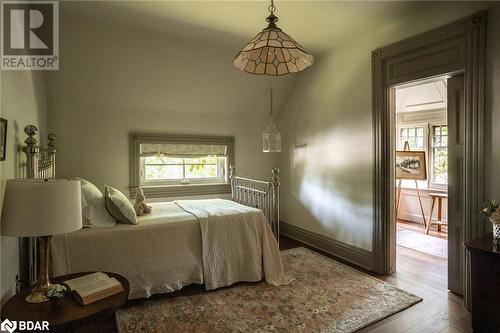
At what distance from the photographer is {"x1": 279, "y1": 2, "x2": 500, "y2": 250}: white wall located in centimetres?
327

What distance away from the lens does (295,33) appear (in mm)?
3271

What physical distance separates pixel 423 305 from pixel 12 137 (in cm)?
328

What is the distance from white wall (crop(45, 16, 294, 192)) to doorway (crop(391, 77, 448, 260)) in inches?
102

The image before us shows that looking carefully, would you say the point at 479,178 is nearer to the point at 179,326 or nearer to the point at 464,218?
the point at 464,218

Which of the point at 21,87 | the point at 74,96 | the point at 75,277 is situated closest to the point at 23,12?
the point at 21,87

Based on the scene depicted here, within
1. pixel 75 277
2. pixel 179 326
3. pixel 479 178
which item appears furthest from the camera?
pixel 479 178

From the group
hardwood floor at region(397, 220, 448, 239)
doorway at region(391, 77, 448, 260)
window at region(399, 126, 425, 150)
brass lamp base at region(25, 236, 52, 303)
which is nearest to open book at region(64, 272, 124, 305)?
brass lamp base at region(25, 236, 52, 303)

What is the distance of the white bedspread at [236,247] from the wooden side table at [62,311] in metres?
1.26

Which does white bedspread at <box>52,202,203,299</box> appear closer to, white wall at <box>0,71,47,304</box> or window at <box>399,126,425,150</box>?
white wall at <box>0,71,47,304</box>

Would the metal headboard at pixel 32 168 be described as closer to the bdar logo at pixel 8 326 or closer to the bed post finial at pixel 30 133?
the bed post finial at pixel 30 133

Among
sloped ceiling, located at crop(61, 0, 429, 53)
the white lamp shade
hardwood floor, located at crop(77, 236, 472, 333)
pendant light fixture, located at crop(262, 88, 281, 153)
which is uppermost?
sloped ceiling, located at crop(61, 0, 429, 53)

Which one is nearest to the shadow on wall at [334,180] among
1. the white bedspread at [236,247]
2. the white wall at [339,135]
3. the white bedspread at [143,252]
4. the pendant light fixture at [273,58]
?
the white wall at [339,135]

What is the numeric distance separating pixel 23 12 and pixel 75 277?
1.98m

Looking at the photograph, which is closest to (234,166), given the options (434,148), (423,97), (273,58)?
(273,58)
